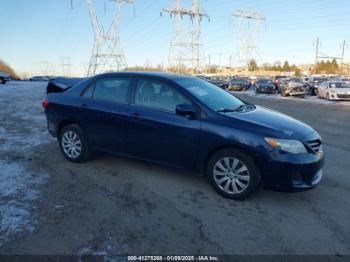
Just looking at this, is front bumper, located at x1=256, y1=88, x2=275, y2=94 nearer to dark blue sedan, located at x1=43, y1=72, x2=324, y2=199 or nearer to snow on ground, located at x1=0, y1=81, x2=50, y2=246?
snow on ground, located at x1=0, y1=81, x2=50, y2=246

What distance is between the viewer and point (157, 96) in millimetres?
4727

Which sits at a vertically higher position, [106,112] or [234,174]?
[106,112]

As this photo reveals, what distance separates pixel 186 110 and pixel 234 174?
1057mm

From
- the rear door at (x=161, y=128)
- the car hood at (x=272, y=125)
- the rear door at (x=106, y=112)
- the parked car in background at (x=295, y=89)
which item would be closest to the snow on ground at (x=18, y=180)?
the rear door at (x=106, y=112)

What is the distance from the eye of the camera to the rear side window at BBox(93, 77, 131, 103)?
502cm

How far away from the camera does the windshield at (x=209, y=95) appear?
4547 millimetres

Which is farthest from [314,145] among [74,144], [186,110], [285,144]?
[74,144]

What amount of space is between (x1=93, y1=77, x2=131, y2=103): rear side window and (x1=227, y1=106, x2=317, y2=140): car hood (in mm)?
1748

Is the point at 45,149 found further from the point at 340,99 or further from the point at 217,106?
the point at 340,99

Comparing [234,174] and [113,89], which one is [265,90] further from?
[234,174]

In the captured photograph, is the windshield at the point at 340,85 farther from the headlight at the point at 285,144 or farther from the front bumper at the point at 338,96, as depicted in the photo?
the headlight at the point at 285,144

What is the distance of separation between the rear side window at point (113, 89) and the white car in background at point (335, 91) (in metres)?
21.1

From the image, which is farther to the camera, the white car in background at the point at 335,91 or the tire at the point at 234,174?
the white car in background at the point at 335,91

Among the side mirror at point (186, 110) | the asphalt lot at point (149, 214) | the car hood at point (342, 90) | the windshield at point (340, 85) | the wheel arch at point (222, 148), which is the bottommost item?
the asphalt lot at point (149, 214)
